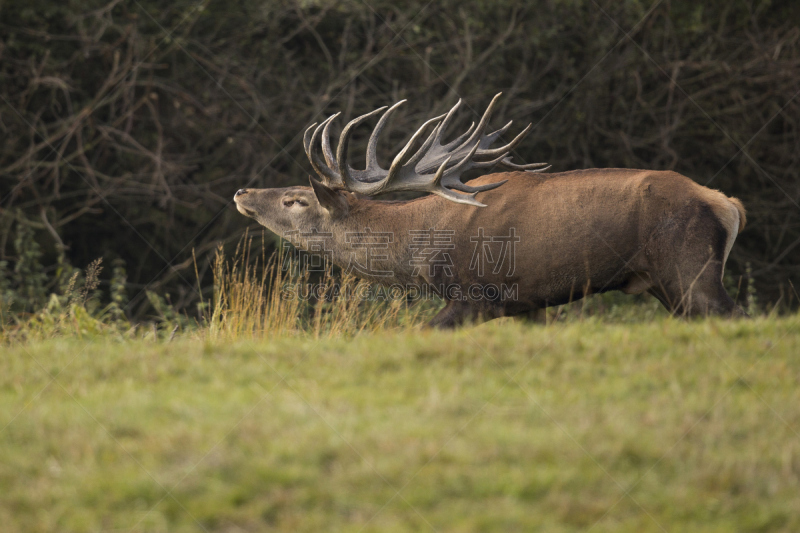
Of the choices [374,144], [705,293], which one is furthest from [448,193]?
[705,293]

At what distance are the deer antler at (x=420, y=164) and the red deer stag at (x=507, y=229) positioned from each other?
12 millimetres

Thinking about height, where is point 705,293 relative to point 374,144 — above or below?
below

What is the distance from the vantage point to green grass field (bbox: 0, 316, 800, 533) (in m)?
2.98

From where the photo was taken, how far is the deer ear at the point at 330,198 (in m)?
6.87

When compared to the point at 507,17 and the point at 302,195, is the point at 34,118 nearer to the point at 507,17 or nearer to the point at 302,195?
the point at 302,195

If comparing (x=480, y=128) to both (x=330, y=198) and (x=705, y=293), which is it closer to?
(x=330, y=198)

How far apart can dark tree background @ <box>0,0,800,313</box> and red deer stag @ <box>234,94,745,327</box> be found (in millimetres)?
4271

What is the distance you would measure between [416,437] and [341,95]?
28.8 feet

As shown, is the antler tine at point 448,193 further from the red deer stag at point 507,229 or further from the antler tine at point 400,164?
the antler tine at point 400,164

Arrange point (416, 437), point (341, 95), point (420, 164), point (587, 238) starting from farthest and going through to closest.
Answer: point (341, 95) → point (420, 164) → point (587, 238) → point (416, 437)

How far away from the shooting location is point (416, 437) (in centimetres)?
348

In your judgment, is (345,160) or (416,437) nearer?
(416,437)

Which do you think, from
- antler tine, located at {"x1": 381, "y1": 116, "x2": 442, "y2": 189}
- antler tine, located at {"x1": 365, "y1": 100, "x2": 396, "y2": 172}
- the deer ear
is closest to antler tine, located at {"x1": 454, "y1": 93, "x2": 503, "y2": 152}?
antler tine, located at {"x1": 381, "y1": 116, "x2": 442, "y2": 189}

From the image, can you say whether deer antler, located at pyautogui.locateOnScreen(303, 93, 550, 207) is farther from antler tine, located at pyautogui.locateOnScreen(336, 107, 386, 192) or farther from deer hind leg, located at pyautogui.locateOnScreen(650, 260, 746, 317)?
deer hind leg, located at pyautogui.locateOnScreen(650, 260, 746, 317)
